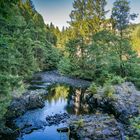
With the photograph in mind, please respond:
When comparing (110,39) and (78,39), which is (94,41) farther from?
(110,39)

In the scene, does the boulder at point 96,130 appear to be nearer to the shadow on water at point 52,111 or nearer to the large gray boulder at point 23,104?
the shadow on water at point 52,111

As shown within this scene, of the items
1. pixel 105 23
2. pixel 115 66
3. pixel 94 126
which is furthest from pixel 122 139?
pixel 105 23

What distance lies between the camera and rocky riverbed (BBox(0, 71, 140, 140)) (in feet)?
43.1

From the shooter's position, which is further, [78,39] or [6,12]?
[78,39]

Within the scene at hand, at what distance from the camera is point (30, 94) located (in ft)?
64.6

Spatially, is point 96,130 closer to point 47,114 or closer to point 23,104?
point 47,114

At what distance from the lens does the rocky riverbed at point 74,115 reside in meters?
13.1

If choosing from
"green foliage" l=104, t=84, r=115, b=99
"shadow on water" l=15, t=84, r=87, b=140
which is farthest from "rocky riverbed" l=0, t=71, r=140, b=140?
"green foliage" l=104, t=84, r=115, b=99

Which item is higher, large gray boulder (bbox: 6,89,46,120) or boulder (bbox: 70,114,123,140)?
large gray boulder (bbox: 6,89,46,120)

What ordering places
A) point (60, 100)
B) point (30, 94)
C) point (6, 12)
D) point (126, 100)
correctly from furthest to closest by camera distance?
point (60, 100)
point (30, 94)
point (126, 100)
point (6, 12)

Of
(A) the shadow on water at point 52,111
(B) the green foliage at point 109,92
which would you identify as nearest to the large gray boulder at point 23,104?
(A) the shadow on water at point 52,111

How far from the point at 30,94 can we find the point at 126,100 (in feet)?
26.1

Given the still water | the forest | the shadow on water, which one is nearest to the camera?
the still water

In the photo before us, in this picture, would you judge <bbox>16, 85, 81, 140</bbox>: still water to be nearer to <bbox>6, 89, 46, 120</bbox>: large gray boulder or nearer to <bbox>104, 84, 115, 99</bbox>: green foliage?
<bbox>6, 89, 46, 120</bbox>: large gray boulder
